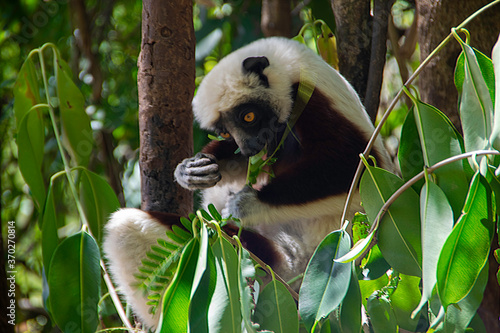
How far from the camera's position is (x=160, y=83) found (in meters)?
2.25

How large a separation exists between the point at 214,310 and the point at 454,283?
0.59 metres

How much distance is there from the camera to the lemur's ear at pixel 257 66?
2.43 metres

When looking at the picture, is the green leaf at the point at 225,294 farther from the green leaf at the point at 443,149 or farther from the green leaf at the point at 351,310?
the green leaf at the point at 443,149

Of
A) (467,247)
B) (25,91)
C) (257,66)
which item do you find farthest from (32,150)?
(467,247)

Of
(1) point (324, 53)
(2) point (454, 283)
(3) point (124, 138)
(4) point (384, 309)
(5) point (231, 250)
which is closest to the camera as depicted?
(2) point (454, 283)

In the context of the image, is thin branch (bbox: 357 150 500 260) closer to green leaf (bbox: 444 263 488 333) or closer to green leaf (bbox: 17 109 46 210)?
green leaf (bbox: 444 263 488 333)

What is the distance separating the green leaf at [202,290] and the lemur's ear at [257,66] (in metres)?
1.32

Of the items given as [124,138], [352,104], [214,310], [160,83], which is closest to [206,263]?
[214,310]

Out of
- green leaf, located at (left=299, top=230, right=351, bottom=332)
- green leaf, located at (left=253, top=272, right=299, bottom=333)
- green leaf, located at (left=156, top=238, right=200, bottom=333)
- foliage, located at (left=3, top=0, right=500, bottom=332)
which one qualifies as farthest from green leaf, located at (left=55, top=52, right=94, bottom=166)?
green leaf, located at (left=299, top=230, right=351, bottom=332)

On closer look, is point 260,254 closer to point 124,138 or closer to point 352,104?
point 352,104

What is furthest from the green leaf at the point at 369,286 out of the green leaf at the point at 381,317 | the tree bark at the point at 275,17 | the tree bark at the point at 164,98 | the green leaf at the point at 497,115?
the tree bark at the point at 275,17

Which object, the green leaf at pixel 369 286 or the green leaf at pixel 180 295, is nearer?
the green leaf at pixel 180 295

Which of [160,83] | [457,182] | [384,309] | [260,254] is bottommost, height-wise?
[260,254]

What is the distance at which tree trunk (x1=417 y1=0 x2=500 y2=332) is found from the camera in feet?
7.23
